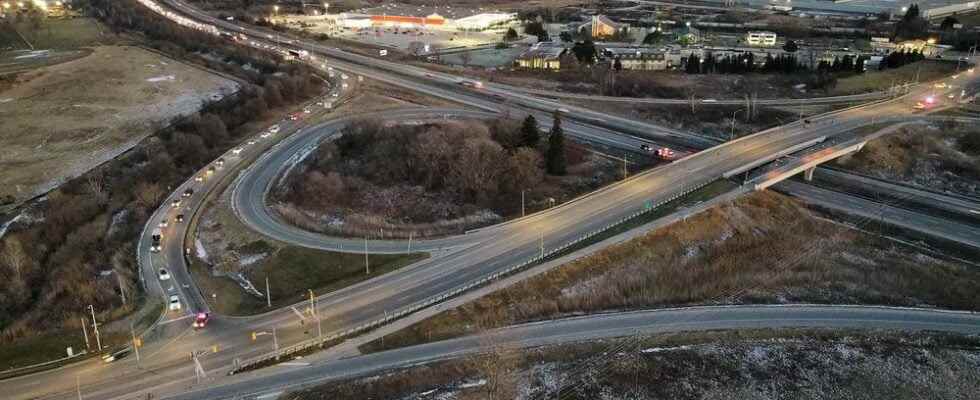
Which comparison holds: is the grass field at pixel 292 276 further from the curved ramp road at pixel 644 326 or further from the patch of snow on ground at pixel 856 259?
the patch of snow on ground at pixel 856 259

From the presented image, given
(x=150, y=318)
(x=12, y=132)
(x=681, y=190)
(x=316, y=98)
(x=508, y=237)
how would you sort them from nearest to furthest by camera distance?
(x=150, y=318)
(x=508, y=237)
(x=681, y=190)
(x=12, y=132)
(x=316, y=98)

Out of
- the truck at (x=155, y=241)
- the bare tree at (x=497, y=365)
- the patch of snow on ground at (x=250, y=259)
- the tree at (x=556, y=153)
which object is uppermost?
the tree at (x=556, y=153)

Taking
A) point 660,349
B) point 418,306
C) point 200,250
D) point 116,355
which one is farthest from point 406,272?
point 116,355

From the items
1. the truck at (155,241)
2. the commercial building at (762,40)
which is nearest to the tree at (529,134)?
the truck at (155,241)

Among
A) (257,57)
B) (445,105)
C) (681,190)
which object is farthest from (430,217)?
(257,57)

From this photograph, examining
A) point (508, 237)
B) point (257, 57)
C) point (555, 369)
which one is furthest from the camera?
point (257, 57)

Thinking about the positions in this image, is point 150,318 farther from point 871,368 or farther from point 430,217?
point 871,368

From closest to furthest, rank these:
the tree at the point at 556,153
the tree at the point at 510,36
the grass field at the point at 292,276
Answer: the grass field at the point at 292,276, the tree at the point at 556,153, the tree at the point at 510,36

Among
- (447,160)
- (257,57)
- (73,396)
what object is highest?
(257,57)

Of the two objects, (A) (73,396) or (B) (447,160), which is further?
(B) (447,160)
